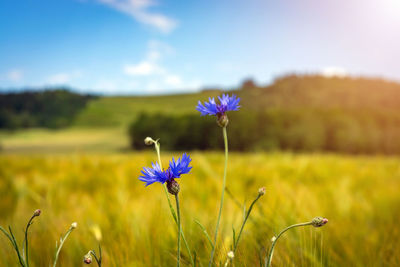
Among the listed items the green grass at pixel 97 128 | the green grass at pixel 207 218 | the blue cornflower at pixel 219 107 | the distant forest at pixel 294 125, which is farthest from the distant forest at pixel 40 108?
the blue cornflower at pixel 219 107

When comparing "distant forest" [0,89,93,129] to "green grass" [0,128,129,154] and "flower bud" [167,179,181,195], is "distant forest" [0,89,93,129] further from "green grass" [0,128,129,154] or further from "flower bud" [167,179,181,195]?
"flower bud" [167,179,181,195]

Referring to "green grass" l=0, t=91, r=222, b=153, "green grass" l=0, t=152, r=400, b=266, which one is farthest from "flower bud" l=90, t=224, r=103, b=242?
"green grass" l=0, t=91, r=222, b=153

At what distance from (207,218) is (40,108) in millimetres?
25667

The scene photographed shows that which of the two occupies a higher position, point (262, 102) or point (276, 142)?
point (262, 102)

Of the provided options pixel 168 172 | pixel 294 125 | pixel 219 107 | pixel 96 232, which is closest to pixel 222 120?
pixel 219 107

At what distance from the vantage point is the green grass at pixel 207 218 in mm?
704

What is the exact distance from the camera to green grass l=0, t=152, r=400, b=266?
0.70m

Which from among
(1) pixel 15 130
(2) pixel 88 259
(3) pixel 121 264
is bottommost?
(1) pixel 15 130

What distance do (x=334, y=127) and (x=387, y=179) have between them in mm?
7904

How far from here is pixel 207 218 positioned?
1104 millimetres

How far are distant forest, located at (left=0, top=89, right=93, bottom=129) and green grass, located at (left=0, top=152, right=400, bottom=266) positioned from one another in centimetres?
1849

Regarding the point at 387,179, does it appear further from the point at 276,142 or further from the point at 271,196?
the point at 276,142

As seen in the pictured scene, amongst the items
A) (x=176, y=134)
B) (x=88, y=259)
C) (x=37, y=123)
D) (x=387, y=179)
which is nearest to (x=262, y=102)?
(x=176, y=134)

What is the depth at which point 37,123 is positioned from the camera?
932 inches
